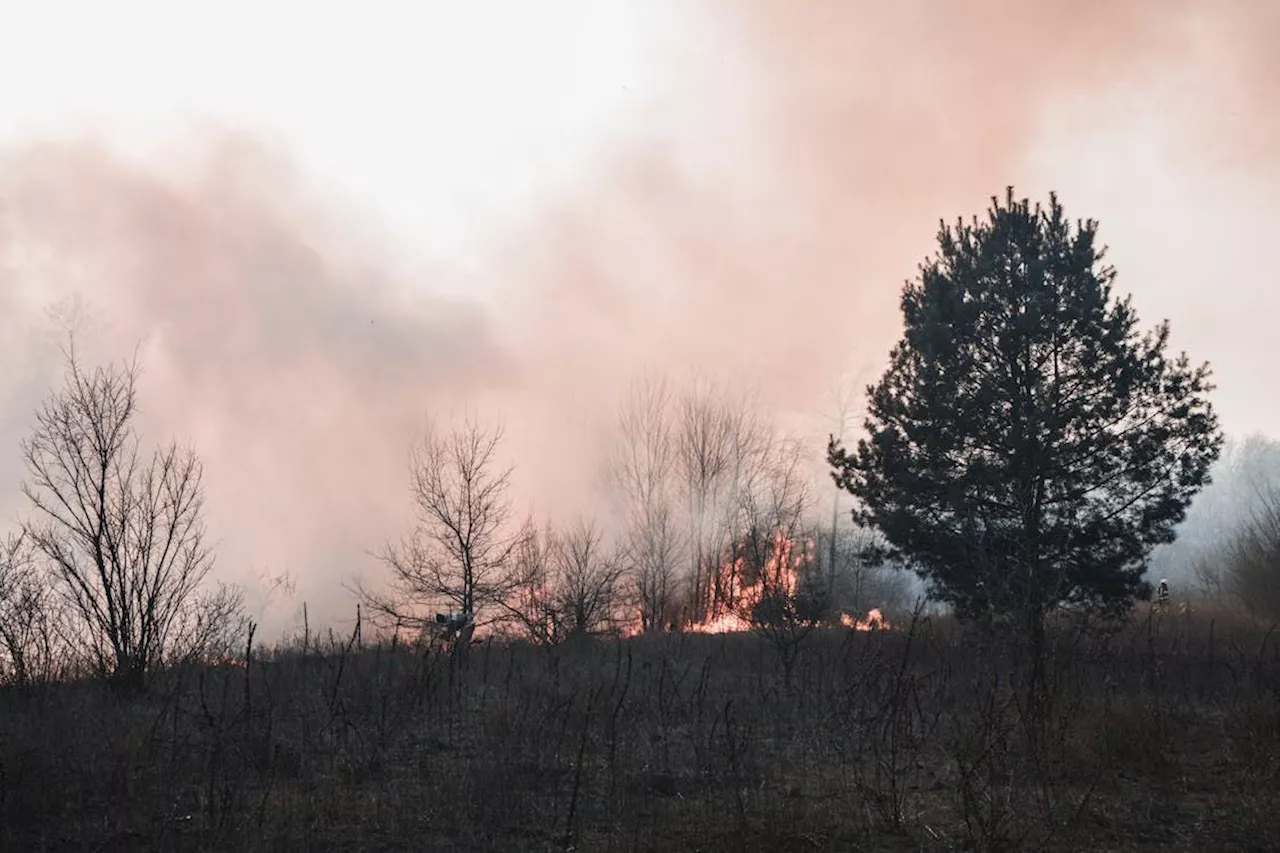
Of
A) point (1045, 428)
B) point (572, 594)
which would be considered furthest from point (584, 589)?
point (1045, 428)

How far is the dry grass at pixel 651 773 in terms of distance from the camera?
20.3ft

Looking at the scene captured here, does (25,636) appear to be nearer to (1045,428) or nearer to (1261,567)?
(1045,428)

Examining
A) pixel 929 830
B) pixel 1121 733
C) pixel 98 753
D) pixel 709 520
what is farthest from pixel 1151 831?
pixel 709 520

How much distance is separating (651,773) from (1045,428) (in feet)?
38.8

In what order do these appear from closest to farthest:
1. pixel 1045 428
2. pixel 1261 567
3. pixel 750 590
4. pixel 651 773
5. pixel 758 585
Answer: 1. pixel 651 773
2. pixel 1045 428
3. pixel 758 585
4. pixel 750 590
5. pixel 1261 567

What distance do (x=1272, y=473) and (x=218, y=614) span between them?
11649cm

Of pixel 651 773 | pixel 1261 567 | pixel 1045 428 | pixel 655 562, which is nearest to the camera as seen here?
pixel 651 773

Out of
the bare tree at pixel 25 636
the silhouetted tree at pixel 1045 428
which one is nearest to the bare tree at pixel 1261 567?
the silhouetted tree at pixel 1045 428

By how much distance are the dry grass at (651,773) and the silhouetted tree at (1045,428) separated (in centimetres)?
481

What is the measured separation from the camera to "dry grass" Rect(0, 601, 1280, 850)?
6.19 meters

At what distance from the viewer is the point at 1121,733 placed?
836 cm

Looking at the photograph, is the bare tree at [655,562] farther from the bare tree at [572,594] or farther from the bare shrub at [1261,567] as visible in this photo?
the bare shrub at [1261,567]

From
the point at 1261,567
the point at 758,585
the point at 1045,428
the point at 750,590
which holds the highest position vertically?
the point at 1045,428

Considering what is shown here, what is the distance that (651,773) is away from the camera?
8047mm
